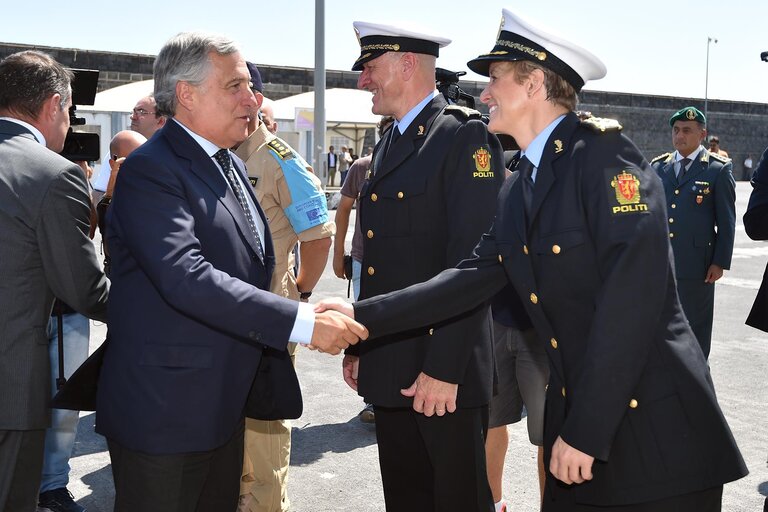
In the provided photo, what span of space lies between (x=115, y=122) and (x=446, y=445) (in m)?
20.1

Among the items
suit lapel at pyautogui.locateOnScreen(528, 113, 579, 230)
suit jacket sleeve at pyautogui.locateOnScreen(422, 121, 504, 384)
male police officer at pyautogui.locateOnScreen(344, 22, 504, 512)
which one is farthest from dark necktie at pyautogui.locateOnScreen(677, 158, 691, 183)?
suit lapel at pyautogui.locateOnScreen(528, 113, 579, 230)

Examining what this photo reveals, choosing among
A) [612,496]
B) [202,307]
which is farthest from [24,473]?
[612,496]

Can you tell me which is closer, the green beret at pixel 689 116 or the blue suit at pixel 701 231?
the blue suit at pixel 701 231

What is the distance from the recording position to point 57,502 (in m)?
3.97

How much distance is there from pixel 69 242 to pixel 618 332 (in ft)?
6.09

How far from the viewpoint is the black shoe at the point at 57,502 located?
3.96 m

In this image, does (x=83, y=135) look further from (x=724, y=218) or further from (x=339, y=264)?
(x=724, y=218)

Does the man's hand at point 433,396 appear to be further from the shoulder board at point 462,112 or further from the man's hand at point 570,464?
the shoulder board at point 462,112

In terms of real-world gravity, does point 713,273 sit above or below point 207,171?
below

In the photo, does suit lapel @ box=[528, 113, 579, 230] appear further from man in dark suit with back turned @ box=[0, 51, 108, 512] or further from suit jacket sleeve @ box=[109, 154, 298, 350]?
man in dark suit with back turned @ box=[0, 51, 108, 512]

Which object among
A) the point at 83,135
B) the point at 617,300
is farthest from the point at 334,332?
the point at 83,135

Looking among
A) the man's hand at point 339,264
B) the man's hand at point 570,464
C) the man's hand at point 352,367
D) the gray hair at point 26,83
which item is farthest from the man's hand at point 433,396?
the man's hand at point 339,264

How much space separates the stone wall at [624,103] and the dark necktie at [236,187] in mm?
23396

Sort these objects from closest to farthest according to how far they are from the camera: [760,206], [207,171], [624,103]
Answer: [207,171], [760,206], [624,103]
